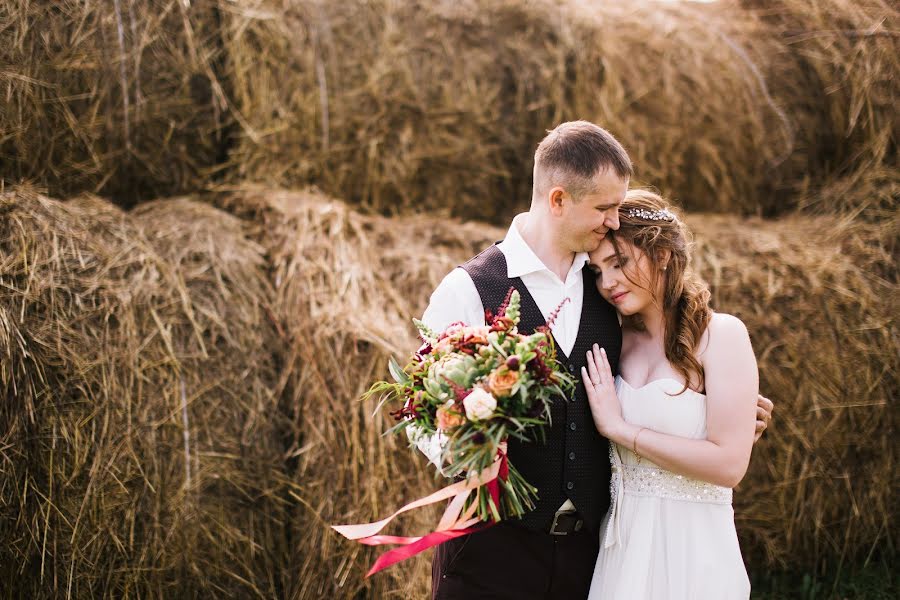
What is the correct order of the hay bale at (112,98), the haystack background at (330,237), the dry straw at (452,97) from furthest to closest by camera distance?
the dry straw at (452,97) → the hay bale at (112,98) → the haystack background at (330,237)

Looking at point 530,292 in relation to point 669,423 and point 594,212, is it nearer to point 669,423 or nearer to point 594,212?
point 594,212

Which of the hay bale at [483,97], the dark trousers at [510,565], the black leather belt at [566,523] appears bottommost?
the dark trousers at [510,565]

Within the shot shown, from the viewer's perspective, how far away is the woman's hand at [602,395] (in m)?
2.40

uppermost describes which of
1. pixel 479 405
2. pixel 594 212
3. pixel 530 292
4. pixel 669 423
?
pixel 594 212

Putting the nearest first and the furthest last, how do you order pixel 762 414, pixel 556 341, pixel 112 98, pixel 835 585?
pixel 556 341 < pixel 762 414 < pixel 835 585 < pixel 112 98

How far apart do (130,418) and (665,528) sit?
1924mm

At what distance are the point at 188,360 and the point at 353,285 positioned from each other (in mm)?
714

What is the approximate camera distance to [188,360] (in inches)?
128

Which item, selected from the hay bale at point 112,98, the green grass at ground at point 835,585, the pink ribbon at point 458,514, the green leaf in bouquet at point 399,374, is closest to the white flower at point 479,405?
the pink ribbon at point 458,514

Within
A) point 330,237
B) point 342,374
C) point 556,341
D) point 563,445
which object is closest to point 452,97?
point 330,237

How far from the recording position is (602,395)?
242 cm

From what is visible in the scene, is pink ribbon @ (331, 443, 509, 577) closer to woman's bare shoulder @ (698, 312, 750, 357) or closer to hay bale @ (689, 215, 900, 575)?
woman's bare shoulder @ (698, 312, 750, 357)

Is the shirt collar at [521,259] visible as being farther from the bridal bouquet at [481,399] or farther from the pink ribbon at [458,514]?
the pink ribbon at [458,514]

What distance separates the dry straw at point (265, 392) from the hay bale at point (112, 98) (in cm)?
36
